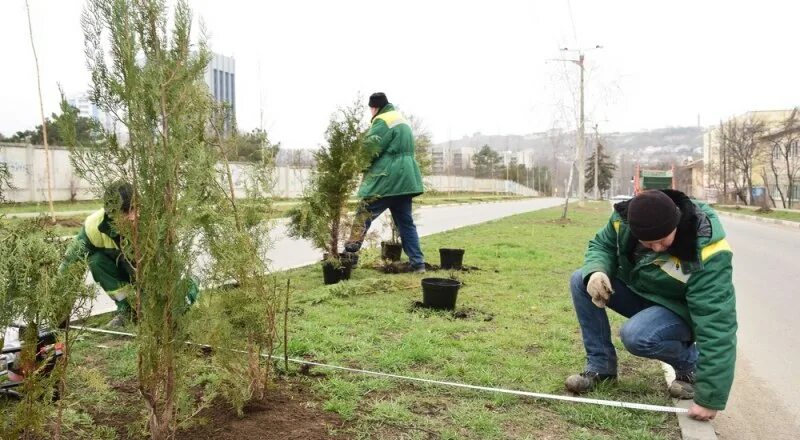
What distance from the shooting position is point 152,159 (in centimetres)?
201

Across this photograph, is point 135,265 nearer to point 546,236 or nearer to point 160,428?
point 160,428

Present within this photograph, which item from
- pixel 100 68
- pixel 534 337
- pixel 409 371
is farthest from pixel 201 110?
pixel 534 337

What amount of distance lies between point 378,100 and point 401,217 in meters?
1.40

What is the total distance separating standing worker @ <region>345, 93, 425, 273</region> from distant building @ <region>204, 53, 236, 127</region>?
3.02 meters

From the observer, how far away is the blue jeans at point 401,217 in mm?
6730

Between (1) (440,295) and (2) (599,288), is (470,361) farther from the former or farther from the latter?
(1) (440,295)

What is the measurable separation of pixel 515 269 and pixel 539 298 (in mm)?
1912

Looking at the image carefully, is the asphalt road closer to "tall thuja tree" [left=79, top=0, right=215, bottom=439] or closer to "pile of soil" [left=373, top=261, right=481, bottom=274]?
"tall thuja tree" [left=79, top=0, right=215, bottom=439]

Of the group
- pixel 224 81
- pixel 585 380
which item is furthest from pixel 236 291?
pixel 585 380

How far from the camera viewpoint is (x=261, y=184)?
3508 mm

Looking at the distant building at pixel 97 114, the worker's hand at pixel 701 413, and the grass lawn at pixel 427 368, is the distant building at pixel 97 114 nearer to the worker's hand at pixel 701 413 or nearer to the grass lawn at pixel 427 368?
the grass lawn at pixel 427 368

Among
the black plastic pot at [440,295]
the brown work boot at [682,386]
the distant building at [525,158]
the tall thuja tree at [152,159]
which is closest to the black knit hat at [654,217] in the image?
the brown work boot at [682,386]

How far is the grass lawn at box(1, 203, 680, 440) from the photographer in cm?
273

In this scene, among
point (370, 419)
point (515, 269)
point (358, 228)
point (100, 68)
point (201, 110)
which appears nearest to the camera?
point (100, 68)
